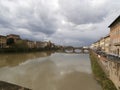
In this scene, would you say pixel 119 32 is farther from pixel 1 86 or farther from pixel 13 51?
pixel 13 51

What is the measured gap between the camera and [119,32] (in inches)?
1205

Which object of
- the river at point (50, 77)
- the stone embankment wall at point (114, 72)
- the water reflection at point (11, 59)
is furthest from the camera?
the water reflection at point (11, 59)

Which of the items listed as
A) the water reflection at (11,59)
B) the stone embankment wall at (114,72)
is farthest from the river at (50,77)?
the water reflection at (11,59)

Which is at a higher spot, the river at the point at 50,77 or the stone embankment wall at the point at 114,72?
the stone embankment wall at the point at 114,72

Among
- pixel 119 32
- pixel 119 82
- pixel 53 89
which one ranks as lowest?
pixel 53 89

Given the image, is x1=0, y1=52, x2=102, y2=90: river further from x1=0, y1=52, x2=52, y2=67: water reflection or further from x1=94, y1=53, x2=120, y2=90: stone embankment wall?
x1=0, y1=52, x2=52, y2=67: water reflection

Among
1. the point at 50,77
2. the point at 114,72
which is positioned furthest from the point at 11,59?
the point at 114,72

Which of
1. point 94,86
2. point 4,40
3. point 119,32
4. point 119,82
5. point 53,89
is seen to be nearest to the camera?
point 119,82

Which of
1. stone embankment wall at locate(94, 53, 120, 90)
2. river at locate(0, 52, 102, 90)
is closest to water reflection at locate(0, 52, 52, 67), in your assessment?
river at locate(0, 52, 102, 90)

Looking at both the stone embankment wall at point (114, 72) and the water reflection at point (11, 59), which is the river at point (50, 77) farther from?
the water reflection at point (11, 59)

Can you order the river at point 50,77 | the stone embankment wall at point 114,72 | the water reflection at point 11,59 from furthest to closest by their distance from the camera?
1. the water reflection at point 11,59
2. the river at point 50,77
3. the stone embankment wall at point 114,72

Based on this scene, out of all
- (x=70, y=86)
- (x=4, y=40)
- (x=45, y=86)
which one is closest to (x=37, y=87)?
(x=45, y=86)

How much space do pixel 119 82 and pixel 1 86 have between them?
10.2 m

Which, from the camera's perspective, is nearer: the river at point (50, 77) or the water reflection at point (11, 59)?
the river at point (50, 77)
